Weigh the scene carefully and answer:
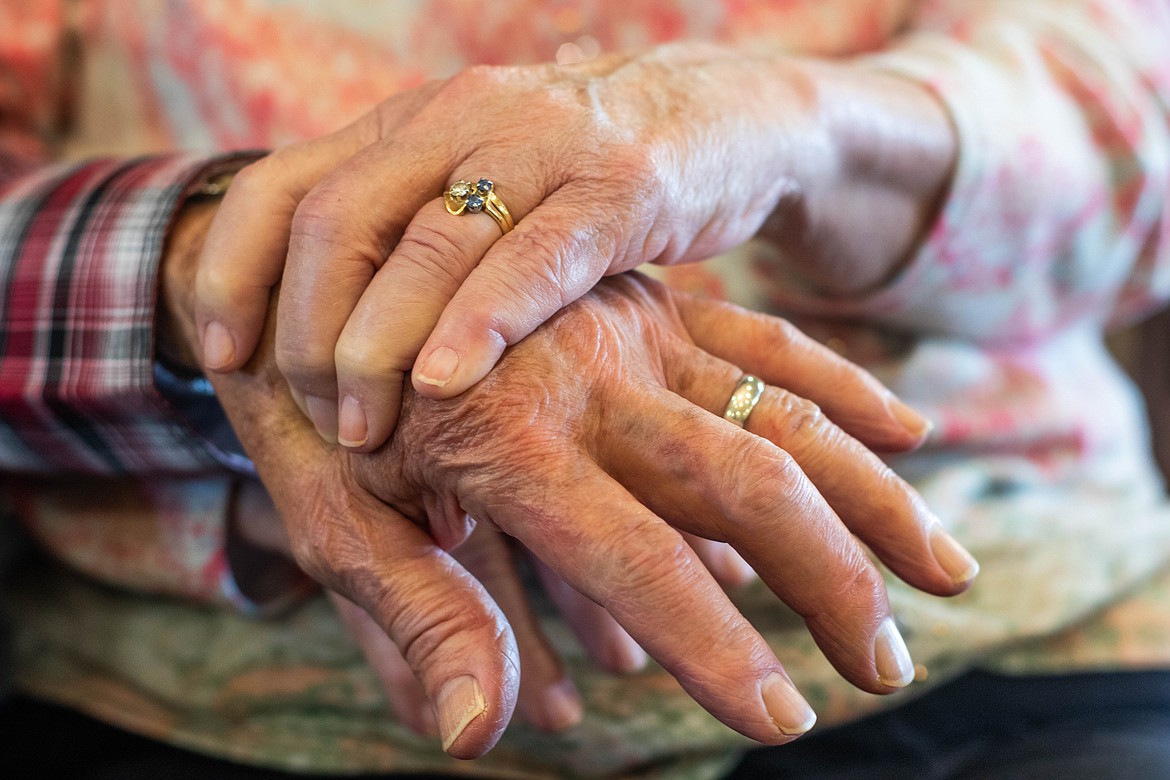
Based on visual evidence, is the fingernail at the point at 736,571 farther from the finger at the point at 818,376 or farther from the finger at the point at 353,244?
the finger at the point at 353,244

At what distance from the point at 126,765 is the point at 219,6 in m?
0.78

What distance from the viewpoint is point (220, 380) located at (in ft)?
Answer: 2.13

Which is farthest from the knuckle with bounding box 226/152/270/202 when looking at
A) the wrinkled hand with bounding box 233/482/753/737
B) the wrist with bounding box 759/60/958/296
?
the wrist with bounding box 759/60/958/296

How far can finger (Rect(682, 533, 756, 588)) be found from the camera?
676 millimetres

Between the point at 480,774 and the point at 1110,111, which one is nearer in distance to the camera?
the point at 480,774

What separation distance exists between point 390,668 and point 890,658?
1.33 feet

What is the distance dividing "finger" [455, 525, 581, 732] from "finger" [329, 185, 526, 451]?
181 mm

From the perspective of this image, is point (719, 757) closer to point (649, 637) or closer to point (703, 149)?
point (649, 637)

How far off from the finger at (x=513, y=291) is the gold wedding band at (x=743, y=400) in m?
0.12

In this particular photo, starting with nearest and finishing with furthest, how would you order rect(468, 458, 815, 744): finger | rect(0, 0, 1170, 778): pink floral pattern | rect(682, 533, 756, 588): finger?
rect(468, 458, 815, 744): finger
rect(682, 533, 756, 588): finger
rect(0, 0, 1170, 778): pink floral pattern

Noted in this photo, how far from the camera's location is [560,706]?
2.37ft

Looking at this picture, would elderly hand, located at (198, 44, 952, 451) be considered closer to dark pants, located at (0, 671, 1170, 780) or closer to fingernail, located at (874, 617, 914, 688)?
fingernail, located at (874, 617, 914, 688)

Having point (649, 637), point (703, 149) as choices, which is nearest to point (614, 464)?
point (649, 637)

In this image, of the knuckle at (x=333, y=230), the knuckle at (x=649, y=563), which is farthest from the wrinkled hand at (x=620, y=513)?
A: the knuckle at (x=333, y=230)
